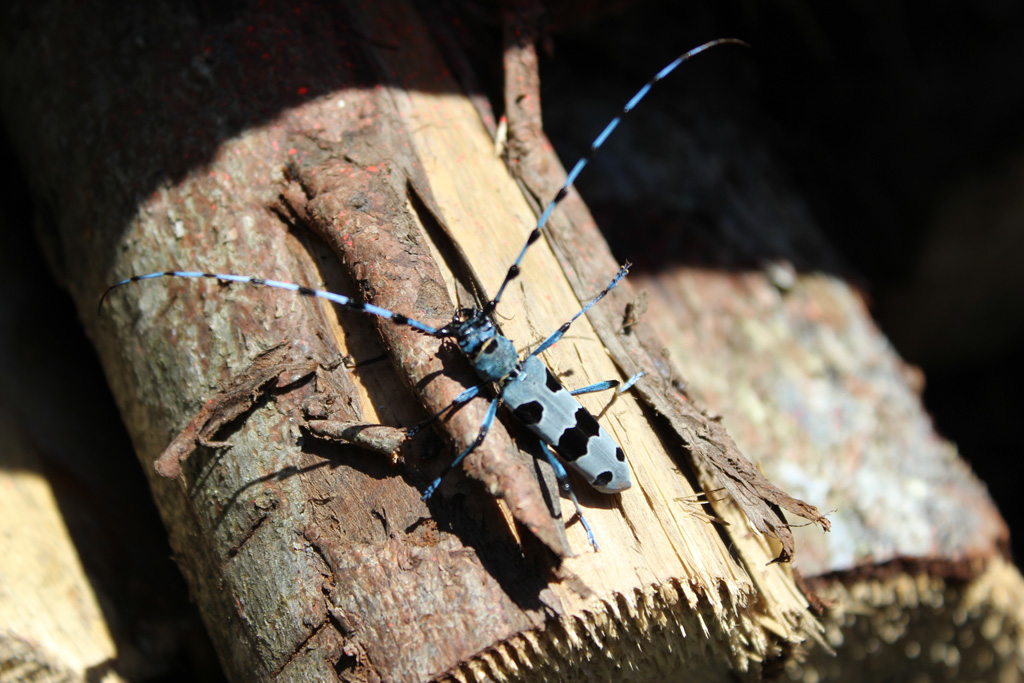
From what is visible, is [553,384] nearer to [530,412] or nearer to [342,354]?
[530,412]

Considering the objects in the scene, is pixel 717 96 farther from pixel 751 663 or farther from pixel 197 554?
pixel 197 554

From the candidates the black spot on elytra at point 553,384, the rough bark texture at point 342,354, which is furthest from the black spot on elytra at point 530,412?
the rough bark texture at point 342,354

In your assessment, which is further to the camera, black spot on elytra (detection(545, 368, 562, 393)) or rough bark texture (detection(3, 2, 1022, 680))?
black spot on elytra (detection(545, 368, 562, 393))

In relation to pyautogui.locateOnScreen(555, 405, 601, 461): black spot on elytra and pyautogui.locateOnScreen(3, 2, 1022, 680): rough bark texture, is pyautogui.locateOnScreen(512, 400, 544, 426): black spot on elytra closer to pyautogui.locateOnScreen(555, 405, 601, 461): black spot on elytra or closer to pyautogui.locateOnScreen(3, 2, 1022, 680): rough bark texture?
pyautogui.locateOnScreen(555, 405, 601, 461): black spot on elytra

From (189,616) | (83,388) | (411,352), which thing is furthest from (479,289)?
(83,388)

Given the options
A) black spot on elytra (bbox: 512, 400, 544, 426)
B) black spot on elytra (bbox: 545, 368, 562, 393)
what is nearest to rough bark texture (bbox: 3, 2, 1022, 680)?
black spot on elytra (bbox: 545, 368, 562, 393)

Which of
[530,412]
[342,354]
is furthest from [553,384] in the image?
[342,354]
